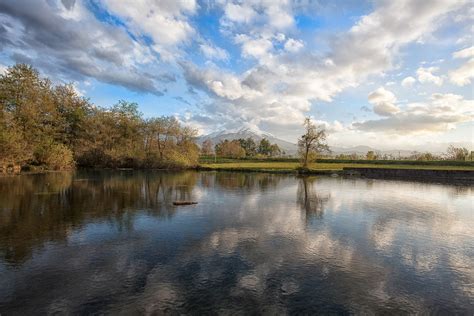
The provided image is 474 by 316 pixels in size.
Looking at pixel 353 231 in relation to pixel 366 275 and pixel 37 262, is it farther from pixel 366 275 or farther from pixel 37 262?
pixel 37 262

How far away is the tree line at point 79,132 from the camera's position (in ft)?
225

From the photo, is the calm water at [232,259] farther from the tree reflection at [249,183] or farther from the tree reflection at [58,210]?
the tree reflection at [249,183]

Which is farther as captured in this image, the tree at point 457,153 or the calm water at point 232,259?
the tree at point 457,153

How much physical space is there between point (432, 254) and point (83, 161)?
94084 mm

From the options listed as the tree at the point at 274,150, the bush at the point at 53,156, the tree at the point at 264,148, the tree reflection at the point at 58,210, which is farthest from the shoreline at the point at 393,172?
the tree at the point at 274,150

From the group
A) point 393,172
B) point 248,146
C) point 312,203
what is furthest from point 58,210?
point 248,146

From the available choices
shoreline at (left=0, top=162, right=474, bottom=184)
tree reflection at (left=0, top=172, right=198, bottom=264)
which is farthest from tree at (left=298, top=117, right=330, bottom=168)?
tree reflection at (left=0, top=172, right=198, bottom=264)

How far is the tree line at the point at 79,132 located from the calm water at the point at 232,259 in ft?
156

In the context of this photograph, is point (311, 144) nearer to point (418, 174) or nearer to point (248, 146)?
point (418, 174)

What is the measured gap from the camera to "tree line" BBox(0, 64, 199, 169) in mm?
68500

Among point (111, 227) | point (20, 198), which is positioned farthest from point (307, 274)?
point (20, 198)

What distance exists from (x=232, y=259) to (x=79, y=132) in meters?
89.5

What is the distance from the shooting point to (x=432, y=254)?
55.0 feet

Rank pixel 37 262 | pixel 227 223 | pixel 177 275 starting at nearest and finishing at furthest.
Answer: pixel 177 275 → pixel 37 262 → pixel 227 223
